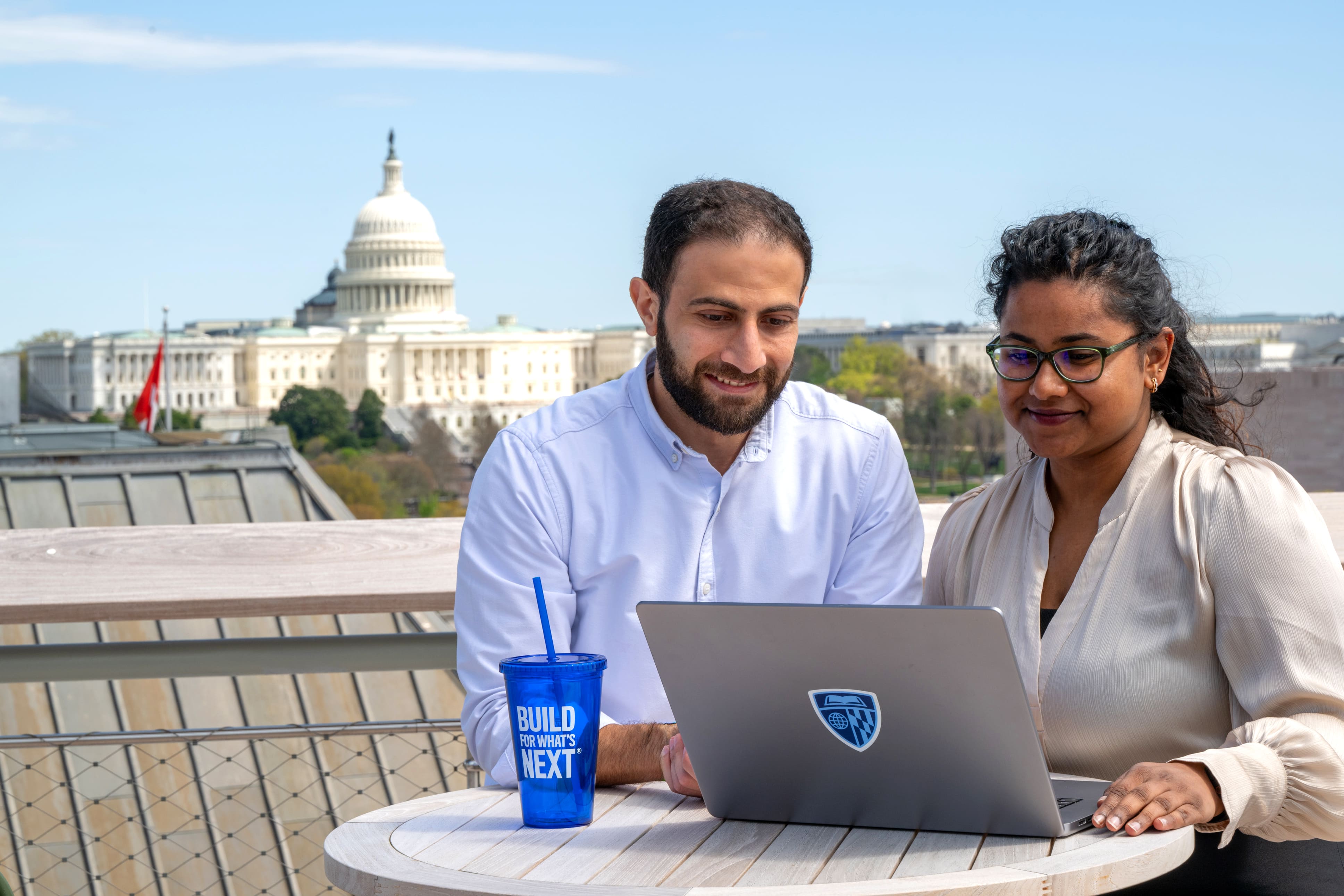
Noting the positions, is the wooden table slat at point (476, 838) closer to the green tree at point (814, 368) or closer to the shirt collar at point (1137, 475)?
the shirt collar at point (1137, 475)

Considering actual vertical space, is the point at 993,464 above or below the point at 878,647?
below

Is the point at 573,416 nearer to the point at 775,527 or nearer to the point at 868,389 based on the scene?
the point at 775,527

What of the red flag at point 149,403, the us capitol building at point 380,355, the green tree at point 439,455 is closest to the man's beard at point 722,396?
the red flag at point 149,403

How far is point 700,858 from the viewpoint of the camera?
1212mm

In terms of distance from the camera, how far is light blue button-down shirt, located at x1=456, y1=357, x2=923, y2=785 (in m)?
1.67

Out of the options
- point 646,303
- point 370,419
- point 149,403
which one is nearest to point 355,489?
point 149,403

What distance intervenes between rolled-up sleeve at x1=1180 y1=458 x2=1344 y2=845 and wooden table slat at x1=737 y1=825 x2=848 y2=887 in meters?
0.37

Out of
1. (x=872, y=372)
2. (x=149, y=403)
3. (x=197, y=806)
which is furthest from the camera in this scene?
(x=872, y=372)

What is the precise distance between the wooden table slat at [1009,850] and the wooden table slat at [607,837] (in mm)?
284

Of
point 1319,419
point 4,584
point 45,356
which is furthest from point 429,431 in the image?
point 4,584

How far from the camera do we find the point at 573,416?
1.78 m

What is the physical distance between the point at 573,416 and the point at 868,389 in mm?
73745

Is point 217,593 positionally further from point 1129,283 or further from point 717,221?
point 1129,283

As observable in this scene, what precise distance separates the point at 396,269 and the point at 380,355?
579cm
